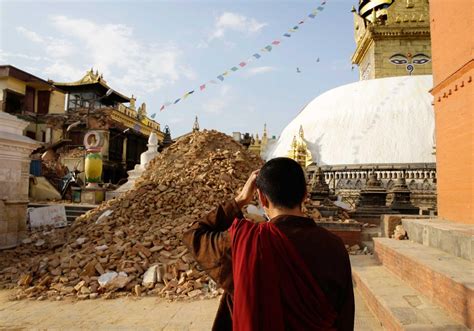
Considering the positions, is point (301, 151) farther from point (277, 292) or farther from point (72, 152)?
point (277, 292)

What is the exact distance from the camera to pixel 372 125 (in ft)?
58.9

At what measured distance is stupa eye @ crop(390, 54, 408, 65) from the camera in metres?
24.7

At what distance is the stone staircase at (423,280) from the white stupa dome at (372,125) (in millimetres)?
12166

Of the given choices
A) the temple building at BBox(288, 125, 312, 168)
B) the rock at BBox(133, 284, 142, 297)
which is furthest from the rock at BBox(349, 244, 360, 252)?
the temple building at BBox(288, 125, 312, 168)

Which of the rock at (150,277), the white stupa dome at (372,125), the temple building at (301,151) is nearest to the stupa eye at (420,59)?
the white stupa dome at (372,125)

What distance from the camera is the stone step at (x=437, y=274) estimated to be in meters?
2.94

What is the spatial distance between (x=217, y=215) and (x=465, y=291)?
227 cm

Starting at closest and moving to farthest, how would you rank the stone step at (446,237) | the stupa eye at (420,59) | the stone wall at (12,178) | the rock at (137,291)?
the stone step at (446,237) < the rock at (137,291) < the stone wall at (12,178) < the stupa eye at (420,59)

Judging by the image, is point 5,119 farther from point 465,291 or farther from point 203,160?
point 465,291

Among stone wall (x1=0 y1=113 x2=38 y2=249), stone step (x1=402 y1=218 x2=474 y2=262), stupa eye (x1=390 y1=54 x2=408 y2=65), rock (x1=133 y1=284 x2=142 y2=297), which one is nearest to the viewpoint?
stone step (x1=402 y1=218 x2=474 y2=262)

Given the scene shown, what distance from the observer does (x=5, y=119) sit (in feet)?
26.2

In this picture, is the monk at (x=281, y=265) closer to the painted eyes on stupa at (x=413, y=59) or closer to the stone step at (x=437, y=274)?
the stone step at (x=437, y=274)

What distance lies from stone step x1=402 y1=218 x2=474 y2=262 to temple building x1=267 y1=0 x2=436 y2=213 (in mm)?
7183

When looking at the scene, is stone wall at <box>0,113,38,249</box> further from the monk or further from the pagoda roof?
the pagoda roof
